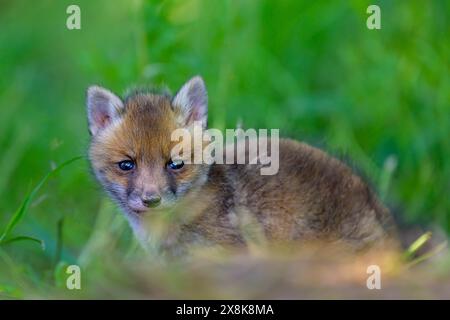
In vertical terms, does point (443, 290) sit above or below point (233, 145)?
below

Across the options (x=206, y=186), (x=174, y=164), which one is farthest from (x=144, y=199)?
(x=206, y=186)

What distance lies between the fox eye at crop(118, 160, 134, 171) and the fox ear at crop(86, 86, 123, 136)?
1.07ft

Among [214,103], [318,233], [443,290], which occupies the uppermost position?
[214,103]

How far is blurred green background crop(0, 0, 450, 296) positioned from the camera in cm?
841

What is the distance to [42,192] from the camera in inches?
328

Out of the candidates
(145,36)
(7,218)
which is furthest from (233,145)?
(7,218)

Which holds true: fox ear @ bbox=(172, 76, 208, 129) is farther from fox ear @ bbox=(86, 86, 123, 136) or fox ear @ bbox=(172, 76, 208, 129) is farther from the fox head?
fox ear @ bbox=(86, 86, 123, 136)

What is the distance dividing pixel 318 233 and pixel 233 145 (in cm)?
86

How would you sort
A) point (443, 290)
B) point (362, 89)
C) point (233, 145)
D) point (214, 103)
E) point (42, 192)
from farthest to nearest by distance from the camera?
point (362, 89) < point (214, 103) < point (42, 192) < point (233, 145) < point (443, 290)

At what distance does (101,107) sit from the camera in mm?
6895

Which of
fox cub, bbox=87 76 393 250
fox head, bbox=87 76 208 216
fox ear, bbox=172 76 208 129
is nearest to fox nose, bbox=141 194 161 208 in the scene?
fox head, bbox=87 76 208 216

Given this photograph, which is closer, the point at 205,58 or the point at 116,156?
the point at 116,156

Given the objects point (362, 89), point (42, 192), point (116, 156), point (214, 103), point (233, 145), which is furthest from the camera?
point (362, 89)

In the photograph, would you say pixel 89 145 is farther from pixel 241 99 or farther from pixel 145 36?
pixel 241 99
